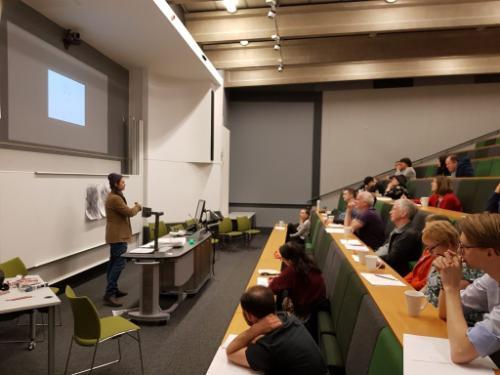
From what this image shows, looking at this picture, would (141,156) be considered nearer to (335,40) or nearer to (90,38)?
(90,38)

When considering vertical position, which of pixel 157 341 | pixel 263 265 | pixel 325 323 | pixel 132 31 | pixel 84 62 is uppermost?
pixel 132 31

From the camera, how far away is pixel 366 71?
791 centimetres

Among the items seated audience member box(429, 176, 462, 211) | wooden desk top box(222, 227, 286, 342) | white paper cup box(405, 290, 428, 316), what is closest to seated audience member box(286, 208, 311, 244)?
wooden desk top box(222, 227, 286, 342)

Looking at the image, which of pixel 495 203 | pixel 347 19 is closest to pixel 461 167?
pixel 495 203

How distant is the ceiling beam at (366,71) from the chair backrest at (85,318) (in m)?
6.84

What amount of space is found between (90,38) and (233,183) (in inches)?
216

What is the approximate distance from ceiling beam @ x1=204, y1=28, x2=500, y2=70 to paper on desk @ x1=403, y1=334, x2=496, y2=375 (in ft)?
21.7

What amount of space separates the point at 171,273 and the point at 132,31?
3132mm

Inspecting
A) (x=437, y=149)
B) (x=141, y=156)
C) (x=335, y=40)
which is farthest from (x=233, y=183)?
(x=437, y=149)

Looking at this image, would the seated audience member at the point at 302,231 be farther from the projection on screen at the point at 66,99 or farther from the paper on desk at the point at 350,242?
the projection on screen at the point at 66,99

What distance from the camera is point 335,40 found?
6.96 m

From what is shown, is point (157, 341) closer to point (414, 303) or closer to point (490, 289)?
point (414, 303)

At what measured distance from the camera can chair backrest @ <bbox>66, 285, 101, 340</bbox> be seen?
7.36 feet

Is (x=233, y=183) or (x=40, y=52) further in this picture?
(x=233, y=183)
